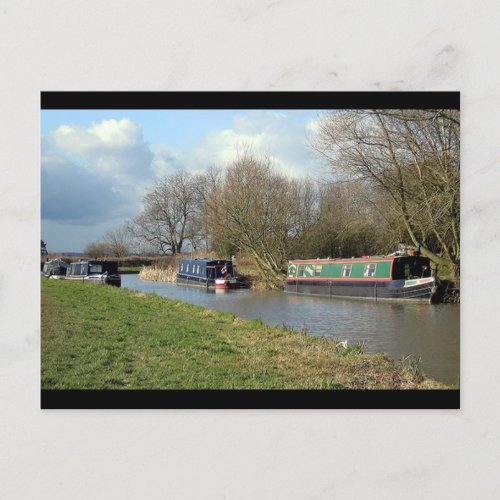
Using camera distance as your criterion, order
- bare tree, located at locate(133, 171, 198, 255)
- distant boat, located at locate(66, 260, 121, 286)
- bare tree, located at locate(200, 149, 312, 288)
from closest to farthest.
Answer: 1. distant boat, located at locate(66, 260, 121, 286)
2. bare tree, located at locate(133, 171, 198, 255)
3. bare tree, located at locate(200, 149, 312, 288)

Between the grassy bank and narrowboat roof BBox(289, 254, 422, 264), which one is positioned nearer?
the grassy bank

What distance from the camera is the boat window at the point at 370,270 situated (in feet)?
9.66

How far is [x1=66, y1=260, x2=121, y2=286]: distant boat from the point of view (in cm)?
270

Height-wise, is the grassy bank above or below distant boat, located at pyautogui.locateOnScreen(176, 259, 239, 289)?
below

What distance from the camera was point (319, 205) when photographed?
2.95 metres

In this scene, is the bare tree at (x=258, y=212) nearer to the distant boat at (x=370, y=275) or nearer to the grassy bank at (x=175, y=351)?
the distant boat at (x=370, y=275)

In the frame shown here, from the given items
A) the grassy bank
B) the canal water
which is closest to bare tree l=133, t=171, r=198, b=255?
the canal water
